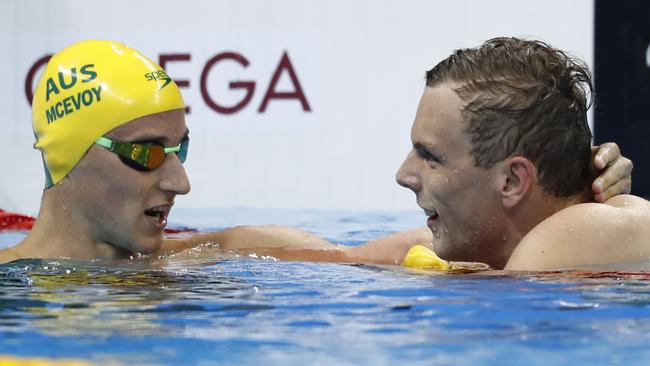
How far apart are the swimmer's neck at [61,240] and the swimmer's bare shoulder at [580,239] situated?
1340mm

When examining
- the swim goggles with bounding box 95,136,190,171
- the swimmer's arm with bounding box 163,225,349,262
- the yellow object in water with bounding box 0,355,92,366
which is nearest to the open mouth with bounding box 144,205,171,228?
the swim goggles with bounding box 95,136,190,171

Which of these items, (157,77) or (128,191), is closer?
(128,191)

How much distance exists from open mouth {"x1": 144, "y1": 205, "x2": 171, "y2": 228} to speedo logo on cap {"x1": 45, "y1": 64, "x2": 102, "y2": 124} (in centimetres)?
40

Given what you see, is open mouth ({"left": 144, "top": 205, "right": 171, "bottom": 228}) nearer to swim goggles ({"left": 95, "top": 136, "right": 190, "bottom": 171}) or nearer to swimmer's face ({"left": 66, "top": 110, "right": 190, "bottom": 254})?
swimmer's face ({"left": 66, "top": 110, "right": 190, "bottom": 254})

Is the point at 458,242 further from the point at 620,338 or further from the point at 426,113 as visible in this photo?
the point at 620,338

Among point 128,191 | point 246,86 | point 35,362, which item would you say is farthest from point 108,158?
point 246,86

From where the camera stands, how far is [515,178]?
3.17 meters

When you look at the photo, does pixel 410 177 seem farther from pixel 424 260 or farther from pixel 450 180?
pixel 424 260

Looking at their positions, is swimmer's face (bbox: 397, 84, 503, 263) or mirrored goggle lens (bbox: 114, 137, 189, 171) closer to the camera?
swimmer's face (bbox: 397, 84, 503, 263)

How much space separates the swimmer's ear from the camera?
3.15 meters

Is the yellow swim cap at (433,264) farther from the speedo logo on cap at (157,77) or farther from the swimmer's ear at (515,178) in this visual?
the speedo logo on cap at (157,77)

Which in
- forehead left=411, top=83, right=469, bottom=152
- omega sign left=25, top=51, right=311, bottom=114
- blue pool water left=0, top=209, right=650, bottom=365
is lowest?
blue pool water left=0, top=209, right=650, bottom=365

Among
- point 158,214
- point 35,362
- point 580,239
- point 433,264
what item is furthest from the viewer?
point 158,214

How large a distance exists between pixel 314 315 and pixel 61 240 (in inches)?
47.5
